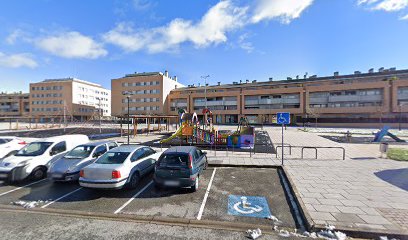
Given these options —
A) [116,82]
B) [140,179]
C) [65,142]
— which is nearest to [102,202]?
[140,179]

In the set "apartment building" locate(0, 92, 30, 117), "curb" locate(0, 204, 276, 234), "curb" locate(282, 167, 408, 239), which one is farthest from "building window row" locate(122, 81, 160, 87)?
"curb" locate(282, 167, 408, 239)

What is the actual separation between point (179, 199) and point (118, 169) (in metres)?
2.04

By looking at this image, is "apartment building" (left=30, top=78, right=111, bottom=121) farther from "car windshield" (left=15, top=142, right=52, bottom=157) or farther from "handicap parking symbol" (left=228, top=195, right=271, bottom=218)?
"handicap parking symbol" (left=228, top=195, right=271, bottom=218)

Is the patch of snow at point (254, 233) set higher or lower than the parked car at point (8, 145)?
lower

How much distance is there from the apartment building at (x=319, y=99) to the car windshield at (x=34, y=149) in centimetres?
4494

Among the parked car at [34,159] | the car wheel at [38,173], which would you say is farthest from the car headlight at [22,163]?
the car wheel at [38,173]

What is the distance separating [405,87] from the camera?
124ft

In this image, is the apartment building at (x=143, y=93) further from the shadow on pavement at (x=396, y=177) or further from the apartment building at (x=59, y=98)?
the shadow on pavement at (x=396, y=177)

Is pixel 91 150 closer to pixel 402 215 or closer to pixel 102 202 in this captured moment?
pixel 102 202

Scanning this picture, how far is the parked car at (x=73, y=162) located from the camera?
630cm

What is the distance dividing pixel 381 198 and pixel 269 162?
172 inches

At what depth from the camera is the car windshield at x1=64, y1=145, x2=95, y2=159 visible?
7042 millimetres

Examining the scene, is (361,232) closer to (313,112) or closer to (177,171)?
(177,171)

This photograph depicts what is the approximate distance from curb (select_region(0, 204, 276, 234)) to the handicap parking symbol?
1.63ft
